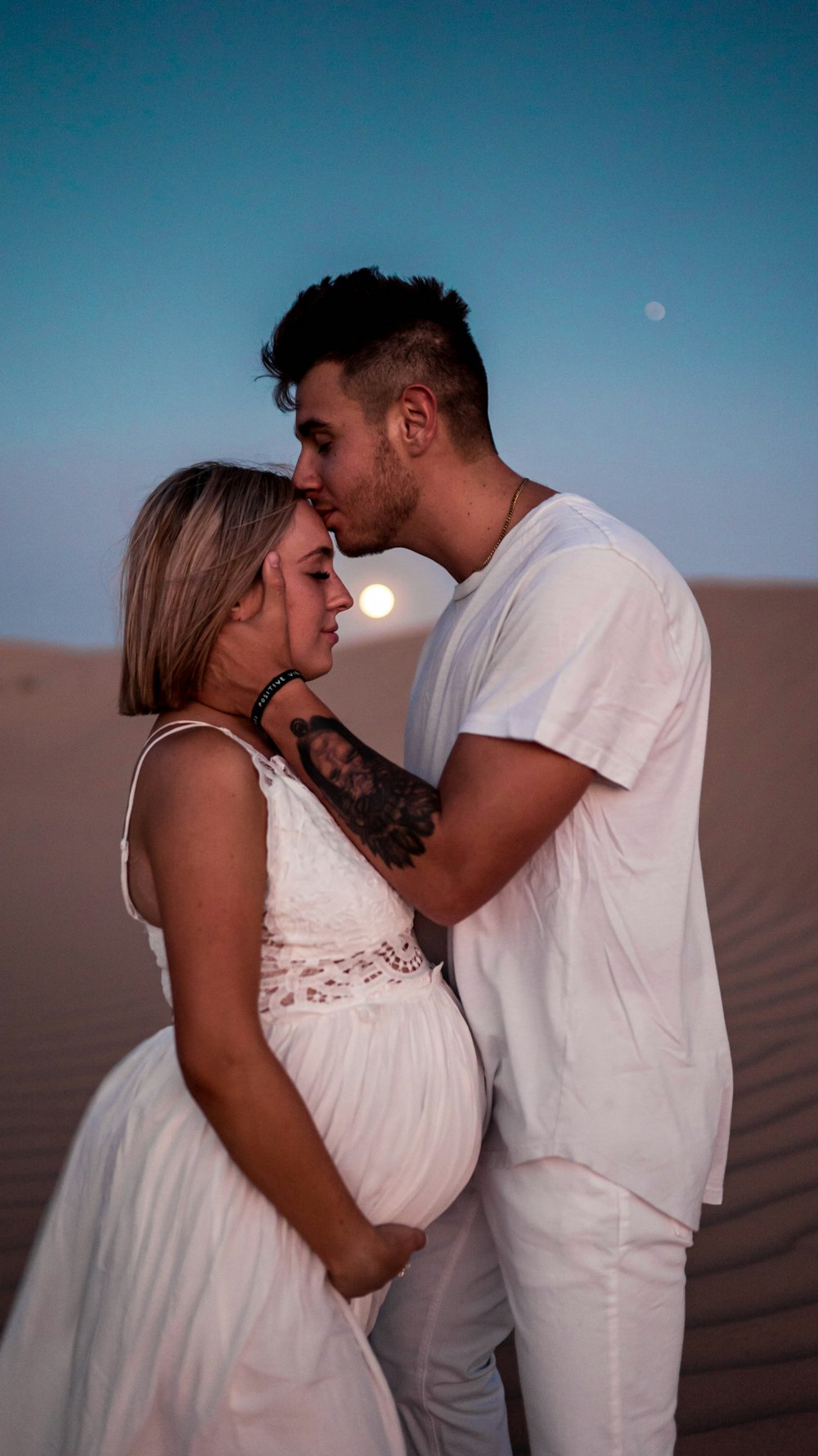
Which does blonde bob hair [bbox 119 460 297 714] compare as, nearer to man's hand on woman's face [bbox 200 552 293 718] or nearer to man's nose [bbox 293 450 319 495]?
man's hand on woman's face [bbox 200 552 293 718]

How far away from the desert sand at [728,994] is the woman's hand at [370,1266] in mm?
1665

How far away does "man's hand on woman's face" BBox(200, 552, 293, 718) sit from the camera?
7.78 ft

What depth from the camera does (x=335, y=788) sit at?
2227 millimetres

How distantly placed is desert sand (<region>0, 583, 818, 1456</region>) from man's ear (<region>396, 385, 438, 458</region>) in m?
2.78

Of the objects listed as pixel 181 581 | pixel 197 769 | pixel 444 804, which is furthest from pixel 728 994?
pixel 197 769

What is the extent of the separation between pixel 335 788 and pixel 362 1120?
62 centimetres

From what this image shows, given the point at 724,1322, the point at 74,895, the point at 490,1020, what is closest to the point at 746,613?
the point at 74,895

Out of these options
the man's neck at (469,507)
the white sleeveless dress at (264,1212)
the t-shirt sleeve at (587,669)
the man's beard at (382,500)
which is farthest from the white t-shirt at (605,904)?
the man's beard at (382,500)

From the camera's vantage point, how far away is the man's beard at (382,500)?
2.71 metres

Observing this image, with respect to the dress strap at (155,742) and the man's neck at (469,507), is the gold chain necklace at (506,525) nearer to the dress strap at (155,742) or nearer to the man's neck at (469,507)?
the man's neck at (469,507)

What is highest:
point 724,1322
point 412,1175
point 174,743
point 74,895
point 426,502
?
point 426,502

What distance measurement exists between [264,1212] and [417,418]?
1.76m

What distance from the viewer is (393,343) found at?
8.91 feet

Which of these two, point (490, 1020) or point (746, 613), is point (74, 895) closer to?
point (490, 1020)
